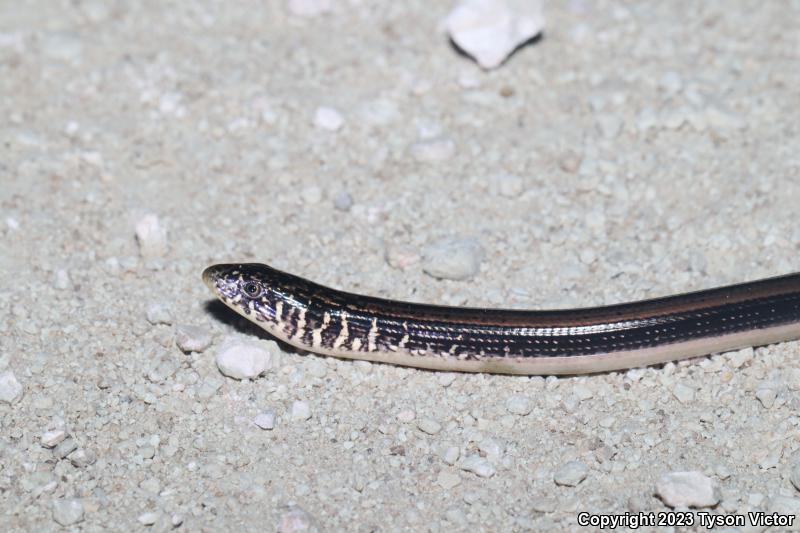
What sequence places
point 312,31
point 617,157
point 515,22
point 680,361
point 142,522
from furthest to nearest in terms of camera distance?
point 312,31 → point 515,22 → point 617,157 → point 680,361 → point 142,522

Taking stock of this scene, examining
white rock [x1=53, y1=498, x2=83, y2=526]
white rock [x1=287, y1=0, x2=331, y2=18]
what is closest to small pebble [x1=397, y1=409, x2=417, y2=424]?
white rock [x1=53, y1=498, x2=83, y2=526]

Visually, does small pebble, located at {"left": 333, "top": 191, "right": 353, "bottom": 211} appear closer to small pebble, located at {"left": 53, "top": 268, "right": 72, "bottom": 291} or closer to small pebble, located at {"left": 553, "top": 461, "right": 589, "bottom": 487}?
small pebble, located at {"left": 53, "top": 268, "right": 72, "bottom": 291}

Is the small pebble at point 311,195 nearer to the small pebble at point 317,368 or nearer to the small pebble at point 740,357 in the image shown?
the small pebble at point 317,368

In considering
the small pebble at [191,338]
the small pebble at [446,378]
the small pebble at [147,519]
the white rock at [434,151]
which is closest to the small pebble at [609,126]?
the white rock at [434,151]

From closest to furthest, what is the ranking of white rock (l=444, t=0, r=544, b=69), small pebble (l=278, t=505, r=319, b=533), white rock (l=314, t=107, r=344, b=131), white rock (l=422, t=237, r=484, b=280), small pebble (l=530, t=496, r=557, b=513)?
small pebble (l=278, t=505, r=319, b=533) → small pebble (l=530, t=496, r=557, b=513) → white rock (l=422, t=237, r=484, b=280) → white rock (l=314, t=107, r=344, b=131) → white rock (l=444, t=0, r=544, b=69)

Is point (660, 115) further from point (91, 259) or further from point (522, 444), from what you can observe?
point (91, 259)

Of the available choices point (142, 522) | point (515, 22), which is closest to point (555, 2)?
point (515, 22)
